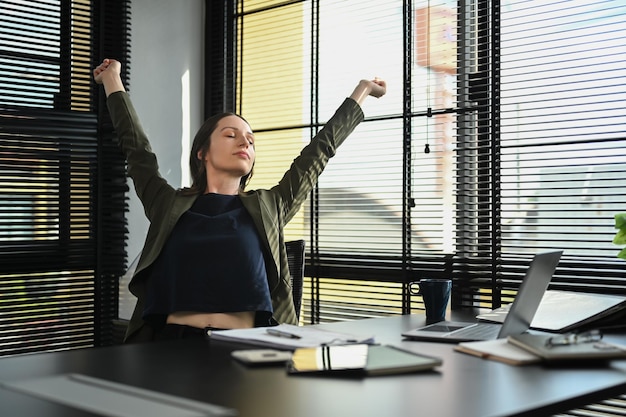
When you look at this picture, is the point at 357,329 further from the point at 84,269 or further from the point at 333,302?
the point at 84,269

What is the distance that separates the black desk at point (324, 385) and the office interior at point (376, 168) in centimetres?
150

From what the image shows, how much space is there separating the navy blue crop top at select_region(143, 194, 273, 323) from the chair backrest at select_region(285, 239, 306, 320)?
1.06 ft

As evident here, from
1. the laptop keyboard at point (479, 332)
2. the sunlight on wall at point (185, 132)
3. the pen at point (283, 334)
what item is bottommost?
the laptop keyboard at point (479, 332)

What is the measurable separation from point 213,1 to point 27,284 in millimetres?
1801

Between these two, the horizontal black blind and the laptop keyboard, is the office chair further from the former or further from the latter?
the laptop keyboard

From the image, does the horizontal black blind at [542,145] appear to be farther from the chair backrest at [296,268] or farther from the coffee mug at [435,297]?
the coffee mug at [435,297]

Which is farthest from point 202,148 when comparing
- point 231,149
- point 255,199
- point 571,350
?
point 571,350

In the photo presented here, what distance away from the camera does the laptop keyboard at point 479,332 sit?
71.3 inches

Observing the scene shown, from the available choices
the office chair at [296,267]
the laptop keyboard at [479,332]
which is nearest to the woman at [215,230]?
the office chair at [296,267]

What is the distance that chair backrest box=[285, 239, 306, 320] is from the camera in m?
2.94

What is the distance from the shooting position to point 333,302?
3695mm

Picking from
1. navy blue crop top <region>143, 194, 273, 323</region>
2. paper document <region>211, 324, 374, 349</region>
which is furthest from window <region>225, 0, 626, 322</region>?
paper document <region>211, 324, 374, 349</region>

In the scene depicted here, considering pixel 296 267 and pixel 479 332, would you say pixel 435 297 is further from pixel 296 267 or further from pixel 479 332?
pixel 296 267

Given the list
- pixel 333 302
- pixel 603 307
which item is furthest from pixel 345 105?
pixel 603 307
